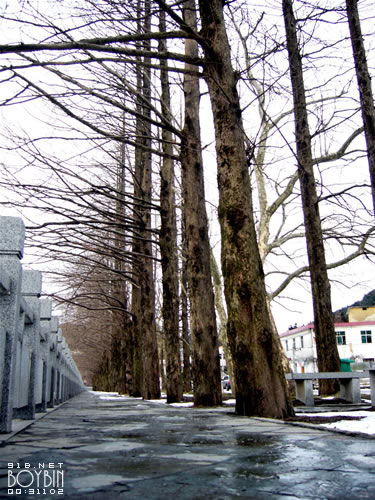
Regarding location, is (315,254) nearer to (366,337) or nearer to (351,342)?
(351,342)

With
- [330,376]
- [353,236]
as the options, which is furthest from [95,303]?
[330,376]

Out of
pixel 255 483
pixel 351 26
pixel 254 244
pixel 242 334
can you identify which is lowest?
pixel 255 483

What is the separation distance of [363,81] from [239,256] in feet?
17.7

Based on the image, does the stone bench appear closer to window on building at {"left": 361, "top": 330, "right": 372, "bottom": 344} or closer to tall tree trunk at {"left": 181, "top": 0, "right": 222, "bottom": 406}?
tall tree trunk at {"left": 181, "top": 0, "right": 222, "bottom": 406}

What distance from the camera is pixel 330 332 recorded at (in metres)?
10.8

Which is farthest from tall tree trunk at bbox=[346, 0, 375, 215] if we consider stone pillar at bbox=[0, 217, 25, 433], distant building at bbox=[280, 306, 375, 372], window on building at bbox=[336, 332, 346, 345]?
window on building at bbox=[336, 332, 346, 345]

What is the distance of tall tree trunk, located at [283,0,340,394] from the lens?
10633mm

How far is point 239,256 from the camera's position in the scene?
5691 mm

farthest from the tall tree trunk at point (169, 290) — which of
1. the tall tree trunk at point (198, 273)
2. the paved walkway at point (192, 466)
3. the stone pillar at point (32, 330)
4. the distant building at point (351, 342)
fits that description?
the distant building at point (351, 342)

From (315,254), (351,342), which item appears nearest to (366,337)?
(351,342)

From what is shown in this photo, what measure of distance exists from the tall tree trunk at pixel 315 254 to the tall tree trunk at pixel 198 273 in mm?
2411

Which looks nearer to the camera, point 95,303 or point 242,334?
point 242,334

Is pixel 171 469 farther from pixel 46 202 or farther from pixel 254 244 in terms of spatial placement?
pixel 46 202

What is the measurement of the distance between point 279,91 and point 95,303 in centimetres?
1911
